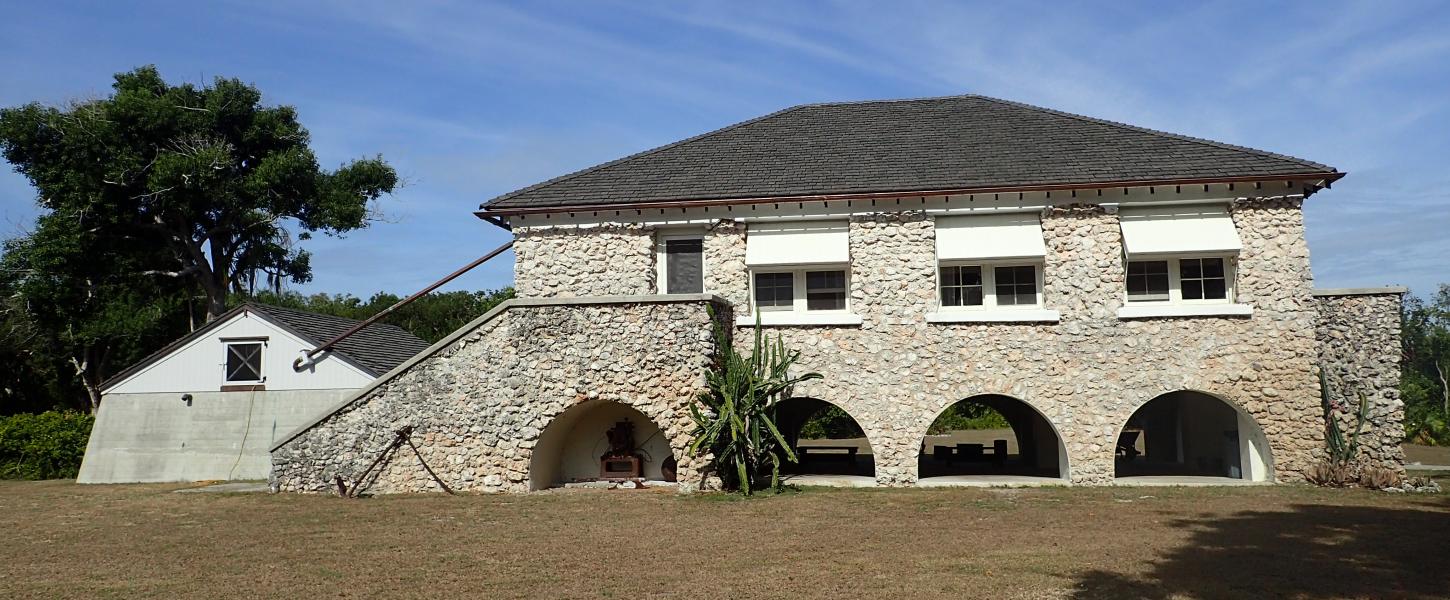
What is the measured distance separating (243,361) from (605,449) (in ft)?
33.9

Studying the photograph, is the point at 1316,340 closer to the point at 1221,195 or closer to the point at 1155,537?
the point at 1221,195

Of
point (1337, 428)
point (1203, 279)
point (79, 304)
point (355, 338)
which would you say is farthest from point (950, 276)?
point (79, 304)

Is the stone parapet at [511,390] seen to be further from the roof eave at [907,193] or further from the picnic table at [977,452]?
the picnic table at [977,452]

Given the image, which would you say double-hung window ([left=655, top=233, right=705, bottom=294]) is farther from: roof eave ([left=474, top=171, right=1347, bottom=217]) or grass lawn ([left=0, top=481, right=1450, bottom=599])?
grass lawn ([left=0, top=481, right=1450, bottom=599])

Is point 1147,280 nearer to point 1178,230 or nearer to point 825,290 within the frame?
point 1178,230

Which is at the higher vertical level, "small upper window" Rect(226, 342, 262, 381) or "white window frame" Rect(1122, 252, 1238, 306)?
"white window frame" Rect(1122, 252, 1238, 306)

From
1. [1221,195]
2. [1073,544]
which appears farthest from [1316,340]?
[1073,544]

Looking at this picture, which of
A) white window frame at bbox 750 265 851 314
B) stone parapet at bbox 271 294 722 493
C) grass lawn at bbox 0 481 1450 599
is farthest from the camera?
white window frame at bbox 750 265 851 314

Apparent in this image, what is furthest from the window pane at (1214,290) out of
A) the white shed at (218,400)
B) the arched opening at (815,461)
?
the white shed at (218,400)

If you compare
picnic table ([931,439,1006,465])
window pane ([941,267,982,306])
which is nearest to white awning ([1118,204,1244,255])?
window pane ([941,267,982,306])

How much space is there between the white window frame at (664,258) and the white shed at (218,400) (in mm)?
8400

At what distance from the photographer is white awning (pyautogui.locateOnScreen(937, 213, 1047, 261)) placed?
18.3 metres

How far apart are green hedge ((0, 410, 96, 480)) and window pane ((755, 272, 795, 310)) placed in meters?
19.1

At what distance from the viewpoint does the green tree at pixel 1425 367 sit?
32031mm
